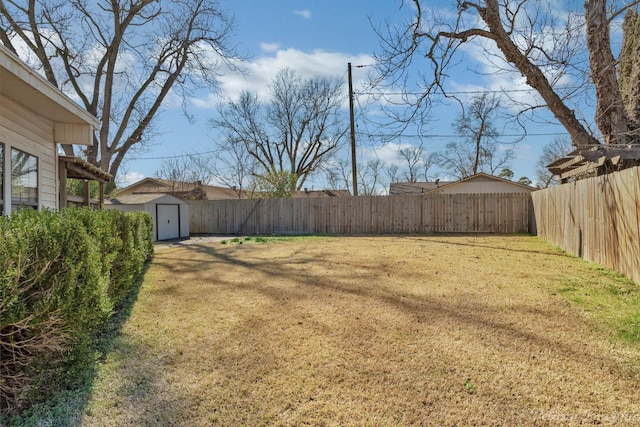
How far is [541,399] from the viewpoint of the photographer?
2.21 m

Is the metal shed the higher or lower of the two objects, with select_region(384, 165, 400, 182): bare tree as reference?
lower

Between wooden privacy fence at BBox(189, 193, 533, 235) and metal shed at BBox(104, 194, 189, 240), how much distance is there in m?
1.47

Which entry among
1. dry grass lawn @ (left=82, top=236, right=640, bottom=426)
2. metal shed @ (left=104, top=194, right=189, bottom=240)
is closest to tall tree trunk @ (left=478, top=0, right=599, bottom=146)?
dry grass lawn @ (left=82, top=236, right=640, bottom=426)

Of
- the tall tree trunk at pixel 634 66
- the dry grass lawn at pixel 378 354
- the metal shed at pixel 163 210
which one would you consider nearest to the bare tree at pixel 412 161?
the metal shed at pixel 163 210

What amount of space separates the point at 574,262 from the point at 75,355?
7.35 metres

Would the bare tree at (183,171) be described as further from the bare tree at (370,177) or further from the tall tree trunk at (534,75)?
the tall tree trunk at (534,75)

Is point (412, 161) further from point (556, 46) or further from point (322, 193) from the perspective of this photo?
point (556, 46)

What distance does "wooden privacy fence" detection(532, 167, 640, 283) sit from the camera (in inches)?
182

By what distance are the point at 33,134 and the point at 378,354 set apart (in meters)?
5.68

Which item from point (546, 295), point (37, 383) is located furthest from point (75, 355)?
point (546, 295)

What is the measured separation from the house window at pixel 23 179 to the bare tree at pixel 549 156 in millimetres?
23157

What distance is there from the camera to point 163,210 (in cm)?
1457

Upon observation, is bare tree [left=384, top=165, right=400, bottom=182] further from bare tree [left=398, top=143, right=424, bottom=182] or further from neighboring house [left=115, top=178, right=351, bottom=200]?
neighboring house [left=115, top=178, right=351, bottom=200]

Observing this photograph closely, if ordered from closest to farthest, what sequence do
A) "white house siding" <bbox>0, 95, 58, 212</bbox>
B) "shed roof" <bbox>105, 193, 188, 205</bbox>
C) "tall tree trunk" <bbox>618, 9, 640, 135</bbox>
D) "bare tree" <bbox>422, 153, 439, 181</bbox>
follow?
"white house siding" <bbox>0, 95, 58, 212</bbox>, "tall tree trunk" <bbox>618, 9, 640, 135</bbox>, "shed roof" <bbox>105, 193, 188, 205</bbox>, "bare tree" <bbox>422, 153, 439, 181</bbox>
